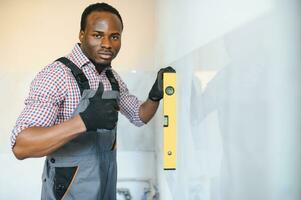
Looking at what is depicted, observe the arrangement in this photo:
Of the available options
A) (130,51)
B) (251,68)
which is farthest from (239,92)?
(130,51)

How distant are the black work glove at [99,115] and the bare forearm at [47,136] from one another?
0.02 metres

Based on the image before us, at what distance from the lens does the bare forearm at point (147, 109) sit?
1.56m

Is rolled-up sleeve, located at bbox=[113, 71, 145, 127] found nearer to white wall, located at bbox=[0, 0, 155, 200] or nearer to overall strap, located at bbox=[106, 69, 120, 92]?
overall strap, located at bbox=[106, 69, 120, 92]

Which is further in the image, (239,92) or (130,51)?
(130,51)

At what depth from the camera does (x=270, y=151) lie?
618 mm

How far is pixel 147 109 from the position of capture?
1617 mm

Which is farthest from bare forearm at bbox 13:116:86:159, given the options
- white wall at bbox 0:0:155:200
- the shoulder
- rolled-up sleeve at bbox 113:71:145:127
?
white wall at bbox 0:0:155:200

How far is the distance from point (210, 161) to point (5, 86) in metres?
2.13

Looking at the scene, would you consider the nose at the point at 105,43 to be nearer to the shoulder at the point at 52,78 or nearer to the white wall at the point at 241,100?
the shoulder at the point at 52,78

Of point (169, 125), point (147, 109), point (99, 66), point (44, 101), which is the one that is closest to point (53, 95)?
point (44, 101)

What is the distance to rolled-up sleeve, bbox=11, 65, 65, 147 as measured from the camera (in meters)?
1.09

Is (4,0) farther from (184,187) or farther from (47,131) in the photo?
(184,187)

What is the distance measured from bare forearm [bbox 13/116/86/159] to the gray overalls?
0.20 metres

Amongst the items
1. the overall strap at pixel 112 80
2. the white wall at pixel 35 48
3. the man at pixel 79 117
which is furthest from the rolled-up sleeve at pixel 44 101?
the white wall at pixel 35 48
